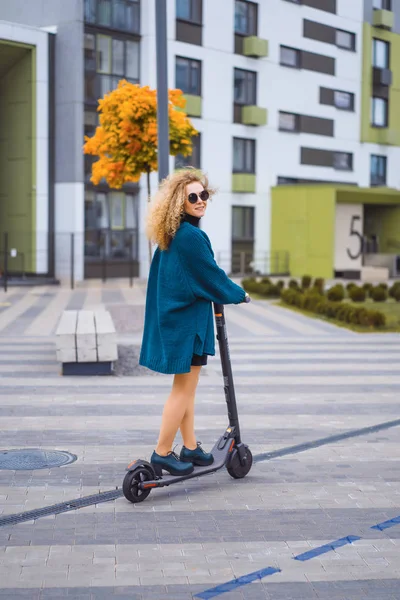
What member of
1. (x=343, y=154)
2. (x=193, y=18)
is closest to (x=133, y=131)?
(x=193, y=18)

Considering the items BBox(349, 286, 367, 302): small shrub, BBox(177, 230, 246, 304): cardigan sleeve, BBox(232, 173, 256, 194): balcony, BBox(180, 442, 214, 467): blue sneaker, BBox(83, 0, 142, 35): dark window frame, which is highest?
BBox(83, 0, 142, 35): dark window frame

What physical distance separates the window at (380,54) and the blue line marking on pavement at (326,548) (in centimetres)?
4111

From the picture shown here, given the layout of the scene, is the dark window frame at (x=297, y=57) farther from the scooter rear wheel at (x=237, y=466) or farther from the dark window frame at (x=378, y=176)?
the scooter rear wheel at (x=237, y=466)

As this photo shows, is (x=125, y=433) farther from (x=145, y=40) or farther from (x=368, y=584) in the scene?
(x=145, y=40)

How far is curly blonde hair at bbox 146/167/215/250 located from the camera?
5.64m

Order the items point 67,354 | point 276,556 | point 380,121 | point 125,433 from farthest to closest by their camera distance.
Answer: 1. point 380,121
2. point 67,354
3. point 125,433
4. point 276,556

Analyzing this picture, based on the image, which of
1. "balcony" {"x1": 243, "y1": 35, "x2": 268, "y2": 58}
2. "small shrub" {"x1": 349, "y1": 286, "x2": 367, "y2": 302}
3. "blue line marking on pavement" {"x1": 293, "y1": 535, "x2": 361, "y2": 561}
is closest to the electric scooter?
"blue line marking on pavement" {"x1": 293, "y1": 535, "x2": 361, "y2": 561}

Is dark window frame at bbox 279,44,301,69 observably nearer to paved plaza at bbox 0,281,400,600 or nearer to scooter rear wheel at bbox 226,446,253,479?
paved plaza at bbox 0,281,400,600

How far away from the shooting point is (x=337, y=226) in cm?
3959

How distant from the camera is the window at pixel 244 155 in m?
37.9

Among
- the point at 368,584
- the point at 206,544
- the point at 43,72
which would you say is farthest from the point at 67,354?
the point at 43,72

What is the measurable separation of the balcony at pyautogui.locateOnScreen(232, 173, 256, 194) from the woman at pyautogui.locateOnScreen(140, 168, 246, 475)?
3197 centimetres

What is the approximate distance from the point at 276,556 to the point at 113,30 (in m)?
29.9

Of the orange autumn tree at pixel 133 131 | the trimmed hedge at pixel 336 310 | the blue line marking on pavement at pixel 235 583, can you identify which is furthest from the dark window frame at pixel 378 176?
the blue line marking on pavement at pixel 235 583
